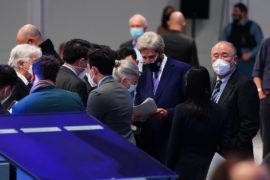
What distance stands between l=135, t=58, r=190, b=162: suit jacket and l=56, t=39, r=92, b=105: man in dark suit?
1.93 feet

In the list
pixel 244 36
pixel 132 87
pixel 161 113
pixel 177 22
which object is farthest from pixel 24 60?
pixel 244 36

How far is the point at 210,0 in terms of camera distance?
14.0 meters

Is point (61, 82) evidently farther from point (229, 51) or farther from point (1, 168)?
point (1, 168)

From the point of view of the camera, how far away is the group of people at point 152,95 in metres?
6.17

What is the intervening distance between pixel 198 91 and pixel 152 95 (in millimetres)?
1259

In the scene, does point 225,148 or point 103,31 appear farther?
point 103,31

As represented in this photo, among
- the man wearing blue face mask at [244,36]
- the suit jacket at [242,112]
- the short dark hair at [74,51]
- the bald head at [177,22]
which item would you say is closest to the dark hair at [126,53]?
the short dark hair at [74,51]

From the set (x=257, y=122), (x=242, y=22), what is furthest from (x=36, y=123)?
(x=242, y=22)

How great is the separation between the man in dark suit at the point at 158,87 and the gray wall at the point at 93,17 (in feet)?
17.9

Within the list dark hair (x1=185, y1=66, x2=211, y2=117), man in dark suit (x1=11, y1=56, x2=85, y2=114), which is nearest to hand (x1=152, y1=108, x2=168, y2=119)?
dark hair (x1=185, y1=66, x2=211, y2=117)

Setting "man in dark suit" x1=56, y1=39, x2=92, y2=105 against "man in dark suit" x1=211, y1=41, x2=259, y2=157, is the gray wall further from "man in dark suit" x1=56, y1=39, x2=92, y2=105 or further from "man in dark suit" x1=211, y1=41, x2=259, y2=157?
"man in dark suit" x1=211, y1=41, x2=259, y2=157

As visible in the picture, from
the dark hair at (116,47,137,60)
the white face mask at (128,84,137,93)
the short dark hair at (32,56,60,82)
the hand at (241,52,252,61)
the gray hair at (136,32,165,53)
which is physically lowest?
the hand at (241,52,252,61)

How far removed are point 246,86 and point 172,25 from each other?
472cm

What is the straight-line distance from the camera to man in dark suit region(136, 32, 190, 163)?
7.63 m
